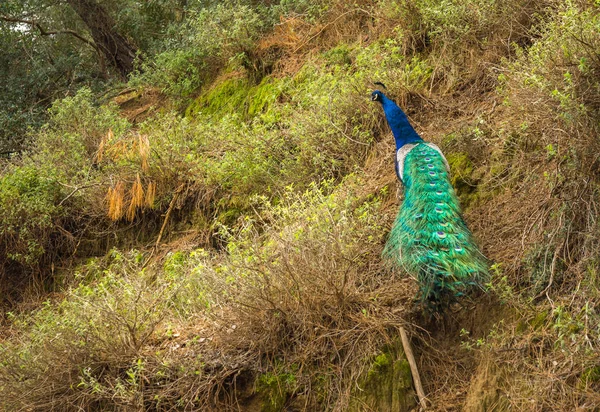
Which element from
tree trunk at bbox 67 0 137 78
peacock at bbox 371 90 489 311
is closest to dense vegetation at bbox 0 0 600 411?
peacock at bbox 371 90 489 311

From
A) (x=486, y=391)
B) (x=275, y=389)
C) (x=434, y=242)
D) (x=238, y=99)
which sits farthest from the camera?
(x=238, y=99)

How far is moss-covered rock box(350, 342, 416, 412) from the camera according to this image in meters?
4.64

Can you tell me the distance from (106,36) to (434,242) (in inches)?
363

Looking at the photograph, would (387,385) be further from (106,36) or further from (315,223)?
(106,36)

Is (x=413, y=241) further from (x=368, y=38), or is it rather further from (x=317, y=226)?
(x=368, y=38)

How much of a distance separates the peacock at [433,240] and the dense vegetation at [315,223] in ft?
0.75

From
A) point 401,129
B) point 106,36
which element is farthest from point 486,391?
point 106,36

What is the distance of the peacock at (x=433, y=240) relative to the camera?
172 inches

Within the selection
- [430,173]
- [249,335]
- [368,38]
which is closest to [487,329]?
[430,173]

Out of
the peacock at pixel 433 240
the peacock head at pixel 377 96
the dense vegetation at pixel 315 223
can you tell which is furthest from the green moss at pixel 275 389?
the peacock head at pixel 377 96

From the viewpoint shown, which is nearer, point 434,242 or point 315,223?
point 434,242

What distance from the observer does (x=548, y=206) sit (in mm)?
4859

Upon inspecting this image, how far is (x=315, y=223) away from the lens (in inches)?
214

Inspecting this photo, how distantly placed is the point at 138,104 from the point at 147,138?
3.25 meters
